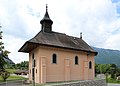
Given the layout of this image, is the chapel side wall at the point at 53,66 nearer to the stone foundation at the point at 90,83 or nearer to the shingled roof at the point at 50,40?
the shingled roof at the point at 50,40

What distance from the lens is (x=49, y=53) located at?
105 ft

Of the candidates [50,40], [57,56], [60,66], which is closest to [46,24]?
[50,40]

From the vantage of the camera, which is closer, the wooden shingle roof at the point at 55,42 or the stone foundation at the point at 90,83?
the stone foundation at the point at 90,83

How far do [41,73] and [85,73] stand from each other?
9.08m

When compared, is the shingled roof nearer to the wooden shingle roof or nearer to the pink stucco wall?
the wooden shingle roof

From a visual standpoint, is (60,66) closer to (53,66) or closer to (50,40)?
(53,66)

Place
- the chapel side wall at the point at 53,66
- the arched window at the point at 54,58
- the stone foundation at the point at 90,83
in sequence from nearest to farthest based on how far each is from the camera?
the stone foundation at the point at 90,83, the chapel side wall at the point at 53,66, the arched window at the point at 54,58

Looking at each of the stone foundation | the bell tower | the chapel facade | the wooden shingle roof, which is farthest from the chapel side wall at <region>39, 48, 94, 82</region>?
the bell tower

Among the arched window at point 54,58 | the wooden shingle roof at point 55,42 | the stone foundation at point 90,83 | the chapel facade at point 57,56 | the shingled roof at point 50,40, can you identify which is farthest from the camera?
the arched window at point 54,58

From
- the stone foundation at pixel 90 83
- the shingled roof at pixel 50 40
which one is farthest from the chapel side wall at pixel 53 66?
the stone foundation at pixel 90 83

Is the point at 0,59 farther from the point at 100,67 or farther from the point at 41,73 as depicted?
the point at 100,67

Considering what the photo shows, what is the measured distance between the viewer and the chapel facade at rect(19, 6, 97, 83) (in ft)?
102

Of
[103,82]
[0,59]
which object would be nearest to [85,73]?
[103,82]

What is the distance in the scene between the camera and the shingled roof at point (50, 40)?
31.7m
